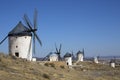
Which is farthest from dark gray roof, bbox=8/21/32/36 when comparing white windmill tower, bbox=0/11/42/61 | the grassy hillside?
the grassy hillside

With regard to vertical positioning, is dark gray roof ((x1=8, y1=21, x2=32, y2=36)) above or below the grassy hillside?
above

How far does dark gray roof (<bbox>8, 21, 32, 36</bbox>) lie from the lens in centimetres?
4232

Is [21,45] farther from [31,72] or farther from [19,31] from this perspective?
[31,72]

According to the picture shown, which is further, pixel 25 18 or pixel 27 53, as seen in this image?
pixel 25 18

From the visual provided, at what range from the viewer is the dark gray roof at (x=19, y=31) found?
4232 centimetres

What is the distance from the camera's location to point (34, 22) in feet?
152

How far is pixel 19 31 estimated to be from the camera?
42.7 m

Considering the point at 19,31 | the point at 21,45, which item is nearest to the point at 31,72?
the point at 21,45

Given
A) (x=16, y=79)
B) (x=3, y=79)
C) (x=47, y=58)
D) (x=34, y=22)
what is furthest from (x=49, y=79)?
(x=47, y=58)

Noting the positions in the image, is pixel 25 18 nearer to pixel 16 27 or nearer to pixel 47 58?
pixel 16 27

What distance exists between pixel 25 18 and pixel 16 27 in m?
3.37

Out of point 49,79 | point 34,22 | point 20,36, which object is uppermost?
point 34,22

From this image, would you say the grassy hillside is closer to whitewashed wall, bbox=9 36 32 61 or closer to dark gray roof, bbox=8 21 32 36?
whitewashed wall, bbox=9 36 32 61

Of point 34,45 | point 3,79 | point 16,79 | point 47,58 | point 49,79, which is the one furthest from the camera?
point 47,58
